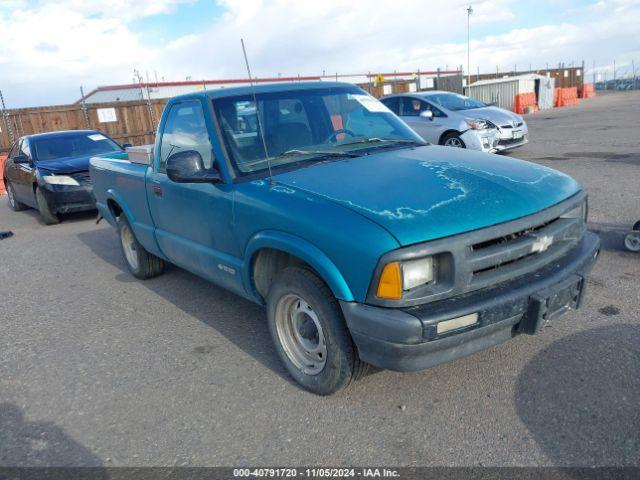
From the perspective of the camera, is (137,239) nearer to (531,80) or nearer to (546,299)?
(546,299)

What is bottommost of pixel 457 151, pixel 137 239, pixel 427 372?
pixel 427 372

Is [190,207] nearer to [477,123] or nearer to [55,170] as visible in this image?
[55,170]

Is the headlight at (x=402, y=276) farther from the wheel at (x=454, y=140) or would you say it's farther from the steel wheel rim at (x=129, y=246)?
the wheel at (x=454, y=140)

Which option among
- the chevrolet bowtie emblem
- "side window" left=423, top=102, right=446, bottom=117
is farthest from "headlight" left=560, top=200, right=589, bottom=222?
"side window" left=423, top=102, right=446, bottom=117

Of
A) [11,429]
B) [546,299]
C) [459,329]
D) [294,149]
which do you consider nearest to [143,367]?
[11,429]

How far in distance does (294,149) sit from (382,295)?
1530mm

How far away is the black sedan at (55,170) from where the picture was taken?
9.16 metres

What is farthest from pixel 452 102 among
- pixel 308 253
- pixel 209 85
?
pixel 209 85

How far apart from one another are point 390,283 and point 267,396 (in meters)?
1.22

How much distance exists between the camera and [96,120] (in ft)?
67.0

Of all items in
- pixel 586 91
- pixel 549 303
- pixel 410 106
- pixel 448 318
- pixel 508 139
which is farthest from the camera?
pixel 586 91

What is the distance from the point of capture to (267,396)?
3.26 metres

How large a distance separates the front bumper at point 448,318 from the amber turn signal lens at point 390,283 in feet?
0.25

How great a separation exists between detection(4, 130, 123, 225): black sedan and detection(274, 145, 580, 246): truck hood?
7.08 m
